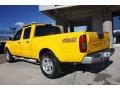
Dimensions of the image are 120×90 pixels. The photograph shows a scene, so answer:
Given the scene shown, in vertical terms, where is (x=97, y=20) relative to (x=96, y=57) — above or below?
above

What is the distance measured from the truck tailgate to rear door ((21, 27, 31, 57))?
8.75 feet

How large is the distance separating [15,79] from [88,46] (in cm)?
266

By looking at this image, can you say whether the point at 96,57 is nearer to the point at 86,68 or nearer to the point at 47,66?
the point at 47,66

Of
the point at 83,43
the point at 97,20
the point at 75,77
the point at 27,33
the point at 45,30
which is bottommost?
the point at 75,77

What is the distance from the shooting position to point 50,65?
6465 mm

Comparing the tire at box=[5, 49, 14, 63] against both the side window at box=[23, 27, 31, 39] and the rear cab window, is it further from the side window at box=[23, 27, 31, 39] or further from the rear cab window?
the rear cab window

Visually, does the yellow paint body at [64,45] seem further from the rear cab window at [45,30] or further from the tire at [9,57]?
the tire at [9,57]

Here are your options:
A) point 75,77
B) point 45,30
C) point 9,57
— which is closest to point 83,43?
point 75,77

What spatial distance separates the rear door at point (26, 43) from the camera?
7.71 metres

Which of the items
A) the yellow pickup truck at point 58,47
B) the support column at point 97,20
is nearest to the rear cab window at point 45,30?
the yellow pickup truck at point 58,47

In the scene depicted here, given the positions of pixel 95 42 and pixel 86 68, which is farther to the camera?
pixel 86 68

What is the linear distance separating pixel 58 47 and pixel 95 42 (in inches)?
43.6

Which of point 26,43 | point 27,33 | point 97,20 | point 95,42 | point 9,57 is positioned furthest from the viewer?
point 97,20

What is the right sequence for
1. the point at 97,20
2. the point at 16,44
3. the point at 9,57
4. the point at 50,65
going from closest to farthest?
the point at 50,65, the point at 16,44, the point at 9,57, the point at 97,20
